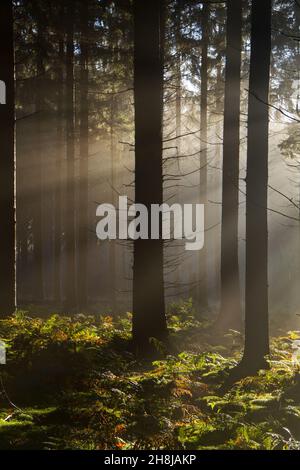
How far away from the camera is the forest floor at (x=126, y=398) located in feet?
17.0

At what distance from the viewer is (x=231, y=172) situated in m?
13.0

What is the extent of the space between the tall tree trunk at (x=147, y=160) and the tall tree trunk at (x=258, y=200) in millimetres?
1741

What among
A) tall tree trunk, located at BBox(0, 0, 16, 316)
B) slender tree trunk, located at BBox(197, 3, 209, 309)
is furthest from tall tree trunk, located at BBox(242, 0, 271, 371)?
slender tree trunk, located at BBox(197, 3, 209, 309)

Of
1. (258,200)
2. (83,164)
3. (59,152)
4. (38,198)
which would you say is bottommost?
(258,200)

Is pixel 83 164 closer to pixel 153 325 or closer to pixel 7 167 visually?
pixel 7 167

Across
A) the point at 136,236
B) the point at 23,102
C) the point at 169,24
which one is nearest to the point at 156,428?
the point at 136,236

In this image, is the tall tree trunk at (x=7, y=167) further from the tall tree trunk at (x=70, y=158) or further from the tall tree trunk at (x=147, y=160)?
the tall tree trunk at (x=70, y=158)

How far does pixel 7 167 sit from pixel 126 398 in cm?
640

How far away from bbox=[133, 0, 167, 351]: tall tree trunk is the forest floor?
2.53 feet

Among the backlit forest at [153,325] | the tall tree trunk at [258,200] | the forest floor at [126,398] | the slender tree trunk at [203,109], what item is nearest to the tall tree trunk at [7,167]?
the backlit forest at [153,325]

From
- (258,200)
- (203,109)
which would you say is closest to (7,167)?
(258,200)

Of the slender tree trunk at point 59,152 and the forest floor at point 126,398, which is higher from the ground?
the slender tree trunk at point 59,152

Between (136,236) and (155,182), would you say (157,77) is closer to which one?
(155,182)

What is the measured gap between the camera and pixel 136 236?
8.78 meters
